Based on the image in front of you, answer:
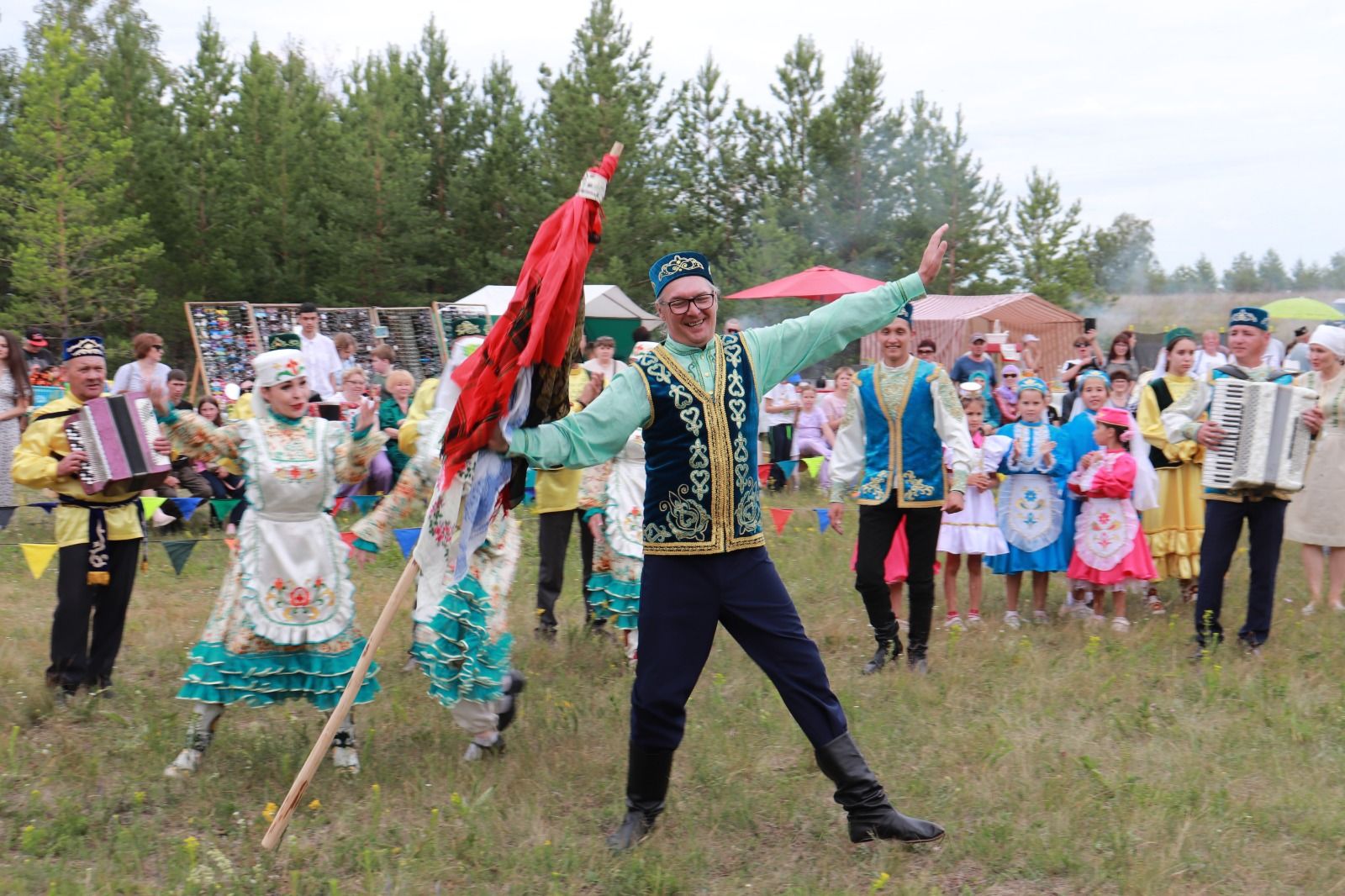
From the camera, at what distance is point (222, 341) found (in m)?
16.1

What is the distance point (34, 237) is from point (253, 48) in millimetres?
9029

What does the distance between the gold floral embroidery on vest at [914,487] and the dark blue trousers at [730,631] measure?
2395 millimetres

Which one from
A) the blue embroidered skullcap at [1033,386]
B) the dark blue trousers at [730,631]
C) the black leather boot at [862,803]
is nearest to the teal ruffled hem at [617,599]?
the dark blue trousers at [730,631]

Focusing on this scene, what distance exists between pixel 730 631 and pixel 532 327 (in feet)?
4.37

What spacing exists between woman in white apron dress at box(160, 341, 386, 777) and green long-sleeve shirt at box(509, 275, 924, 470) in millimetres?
1642

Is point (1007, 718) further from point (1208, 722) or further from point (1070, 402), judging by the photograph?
point (1070, 402)

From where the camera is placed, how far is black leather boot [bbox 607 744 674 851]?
4492 mm

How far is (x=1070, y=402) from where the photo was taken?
1280cm

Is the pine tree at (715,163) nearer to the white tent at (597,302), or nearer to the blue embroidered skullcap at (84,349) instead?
the white tent at (597,302)

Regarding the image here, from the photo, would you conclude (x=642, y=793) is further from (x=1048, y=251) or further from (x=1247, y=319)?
(x=1048, y=251)

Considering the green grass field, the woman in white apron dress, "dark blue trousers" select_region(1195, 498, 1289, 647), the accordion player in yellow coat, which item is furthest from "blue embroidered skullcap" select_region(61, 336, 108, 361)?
"dark blue trousers" select_region(1195, 498, 1289, 647)

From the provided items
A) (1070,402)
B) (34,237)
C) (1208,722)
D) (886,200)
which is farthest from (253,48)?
(1208,722)

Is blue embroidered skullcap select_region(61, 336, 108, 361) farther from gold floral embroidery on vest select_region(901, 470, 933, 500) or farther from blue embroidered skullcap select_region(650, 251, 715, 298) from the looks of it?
gold floral embroidery on vest select_region(901, 470, 933, 500)

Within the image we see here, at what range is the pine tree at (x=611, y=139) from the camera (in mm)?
29938
